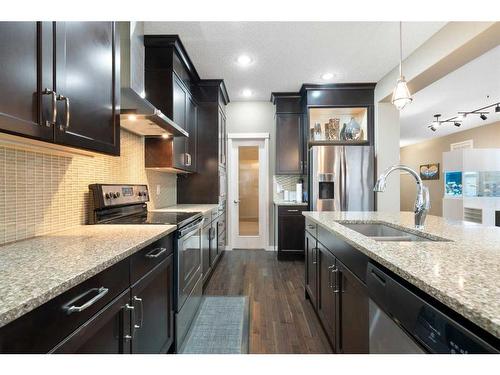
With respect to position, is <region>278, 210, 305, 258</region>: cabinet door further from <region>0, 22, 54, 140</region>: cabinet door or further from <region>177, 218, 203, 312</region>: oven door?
<region>0, 22, 54, 140</region>: cabinet door

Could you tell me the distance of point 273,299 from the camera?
8.60 ft

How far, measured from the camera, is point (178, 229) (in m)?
1.78

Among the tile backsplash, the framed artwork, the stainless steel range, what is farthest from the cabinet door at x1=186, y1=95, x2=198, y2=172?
the framed artwork

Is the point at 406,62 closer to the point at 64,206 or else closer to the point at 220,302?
the point at 220,302

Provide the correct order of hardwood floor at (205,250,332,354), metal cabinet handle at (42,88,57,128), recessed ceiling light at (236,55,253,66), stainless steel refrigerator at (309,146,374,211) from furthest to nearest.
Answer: stainless steel refrigerator at (309,146,374,211)
recessed ceiling light at (236,55,253,66)
hardwood floor at (205,250,332,354)
metal cabinet handle at (42,88,57,128)

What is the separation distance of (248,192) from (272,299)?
2339mm

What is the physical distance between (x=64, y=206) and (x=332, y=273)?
1.73 metres

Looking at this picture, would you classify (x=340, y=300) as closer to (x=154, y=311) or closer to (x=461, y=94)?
(x=154, y=311)

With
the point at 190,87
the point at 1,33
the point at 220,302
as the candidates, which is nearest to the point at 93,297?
the point at 1,33

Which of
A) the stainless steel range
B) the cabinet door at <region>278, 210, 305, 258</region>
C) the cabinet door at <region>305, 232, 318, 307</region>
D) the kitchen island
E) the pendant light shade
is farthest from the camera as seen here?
the cabinet door at <region>278, 210, 305, 258</region>

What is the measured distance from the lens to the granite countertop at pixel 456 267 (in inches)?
22.3

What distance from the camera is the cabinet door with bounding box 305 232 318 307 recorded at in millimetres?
2152

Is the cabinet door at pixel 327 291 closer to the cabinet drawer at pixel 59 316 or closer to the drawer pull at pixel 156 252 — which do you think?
the drawer pull at pixel 156 252

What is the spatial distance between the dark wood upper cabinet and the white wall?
10.5 feet
